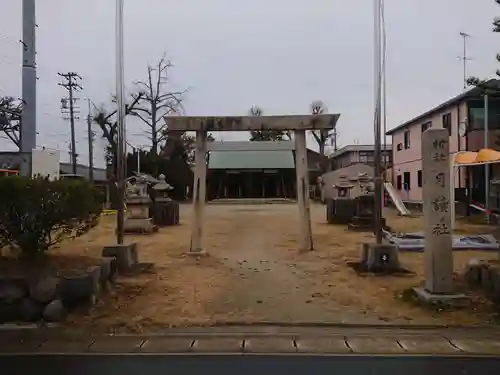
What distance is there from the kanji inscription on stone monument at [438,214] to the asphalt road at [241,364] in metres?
2.47

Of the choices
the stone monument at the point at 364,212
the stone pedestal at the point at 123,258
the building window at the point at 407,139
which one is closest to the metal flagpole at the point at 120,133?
the stone pedestal at the point at 123,258

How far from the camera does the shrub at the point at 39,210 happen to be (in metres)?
8.08

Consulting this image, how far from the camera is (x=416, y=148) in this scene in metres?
34.0

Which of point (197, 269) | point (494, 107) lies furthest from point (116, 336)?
point (494, 107)

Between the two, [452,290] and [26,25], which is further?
[26,25]

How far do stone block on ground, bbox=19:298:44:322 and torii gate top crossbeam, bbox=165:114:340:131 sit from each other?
5.98 meters

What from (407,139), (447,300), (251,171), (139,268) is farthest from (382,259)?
(251,171)

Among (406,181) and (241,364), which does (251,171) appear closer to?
(406,181)

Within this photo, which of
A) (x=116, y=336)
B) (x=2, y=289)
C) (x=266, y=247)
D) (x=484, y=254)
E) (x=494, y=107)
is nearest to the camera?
(x=116, y=336)

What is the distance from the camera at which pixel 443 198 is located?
8.23 meters

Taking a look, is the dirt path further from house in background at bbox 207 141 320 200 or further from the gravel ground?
house in background at bbox 207 141 320 200

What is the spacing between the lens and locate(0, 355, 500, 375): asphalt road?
17.5ft

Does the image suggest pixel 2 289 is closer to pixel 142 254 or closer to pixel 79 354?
pixel 79 354

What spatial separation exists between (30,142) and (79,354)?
8.82m
